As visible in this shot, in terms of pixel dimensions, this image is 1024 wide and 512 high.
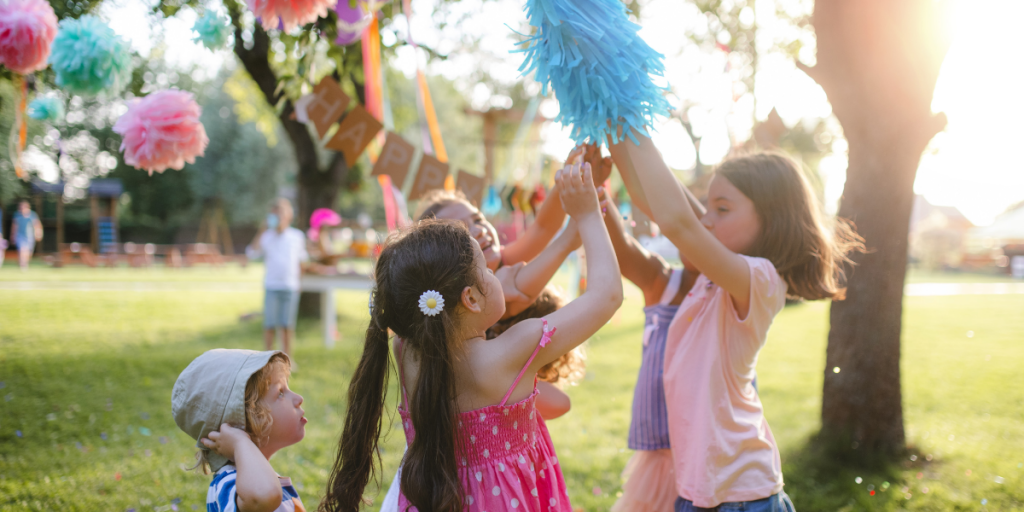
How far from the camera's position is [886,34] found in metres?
3.22

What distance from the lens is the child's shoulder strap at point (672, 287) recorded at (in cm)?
189

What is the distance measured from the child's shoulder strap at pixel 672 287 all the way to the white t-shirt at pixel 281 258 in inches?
192

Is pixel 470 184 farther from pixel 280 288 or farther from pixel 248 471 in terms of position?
pixel 280 288

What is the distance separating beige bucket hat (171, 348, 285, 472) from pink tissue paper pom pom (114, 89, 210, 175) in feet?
2.43

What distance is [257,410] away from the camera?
1.42 m

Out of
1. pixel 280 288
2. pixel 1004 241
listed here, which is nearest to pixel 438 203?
pixel 280 288

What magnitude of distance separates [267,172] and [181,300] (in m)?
19.3

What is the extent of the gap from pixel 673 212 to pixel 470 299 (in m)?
0.52

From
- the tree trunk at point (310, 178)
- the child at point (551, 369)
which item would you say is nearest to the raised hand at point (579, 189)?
the child at point (551, 369)

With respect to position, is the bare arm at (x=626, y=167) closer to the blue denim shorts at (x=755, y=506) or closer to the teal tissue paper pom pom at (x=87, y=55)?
the blue denim shorts at (x=755, y=506)

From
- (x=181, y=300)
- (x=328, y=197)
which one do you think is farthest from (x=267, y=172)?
(x=328, y=197)

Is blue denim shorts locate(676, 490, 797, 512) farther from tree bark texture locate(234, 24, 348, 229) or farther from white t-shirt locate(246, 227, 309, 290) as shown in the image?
tree bark texture locate(234, 24, 348, 229)

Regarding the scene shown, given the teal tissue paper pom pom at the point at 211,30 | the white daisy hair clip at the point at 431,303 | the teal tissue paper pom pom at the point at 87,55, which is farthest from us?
the teal tissue paper pom pom at the point at 211,30

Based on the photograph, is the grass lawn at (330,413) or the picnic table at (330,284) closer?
the grass lawn at (330,413)
